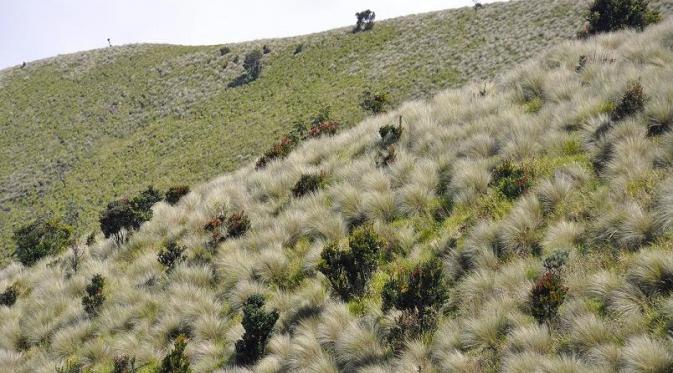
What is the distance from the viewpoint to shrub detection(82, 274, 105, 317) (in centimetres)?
1000

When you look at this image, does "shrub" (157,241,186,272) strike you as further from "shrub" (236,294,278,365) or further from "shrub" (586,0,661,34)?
"shrub" (586,0,661,34)

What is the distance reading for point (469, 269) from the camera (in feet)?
22.1

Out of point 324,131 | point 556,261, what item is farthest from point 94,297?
point 324,131

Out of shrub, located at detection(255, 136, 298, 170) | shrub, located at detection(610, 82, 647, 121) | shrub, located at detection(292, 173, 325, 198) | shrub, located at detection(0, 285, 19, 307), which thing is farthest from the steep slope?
shrub, located at detection(255, 136, 298, 170)

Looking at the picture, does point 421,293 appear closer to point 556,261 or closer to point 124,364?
point 556,261

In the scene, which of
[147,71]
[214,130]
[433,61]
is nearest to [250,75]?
[214,130]

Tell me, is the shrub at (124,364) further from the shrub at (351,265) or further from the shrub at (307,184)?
the shrub at (307,184)

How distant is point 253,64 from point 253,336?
5897 centimetres

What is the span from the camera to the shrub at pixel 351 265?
7508mm

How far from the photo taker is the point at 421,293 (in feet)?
20.7

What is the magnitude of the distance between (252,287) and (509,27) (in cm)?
4635

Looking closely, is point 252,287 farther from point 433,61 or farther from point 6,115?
point 6,115

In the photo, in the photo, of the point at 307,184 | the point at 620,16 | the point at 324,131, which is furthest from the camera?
the point at 620,16

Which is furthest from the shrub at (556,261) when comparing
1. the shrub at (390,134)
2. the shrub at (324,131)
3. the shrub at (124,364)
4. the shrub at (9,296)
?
the shrub at (9,296)
